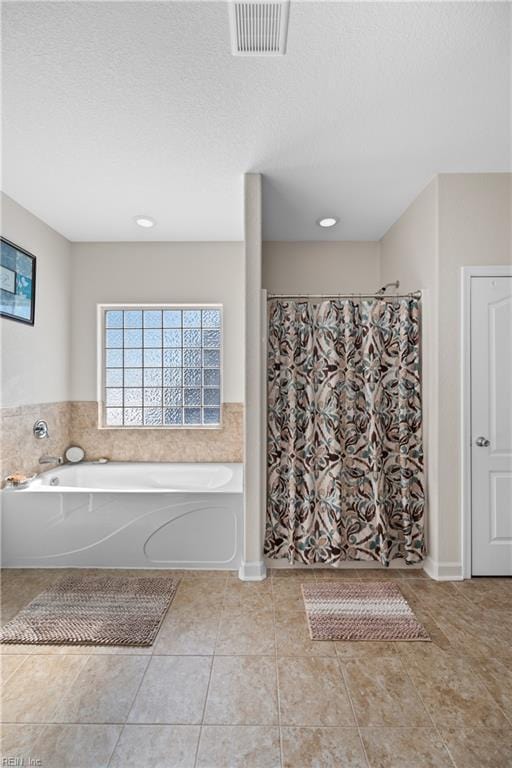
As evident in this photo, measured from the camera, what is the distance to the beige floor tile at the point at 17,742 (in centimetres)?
149

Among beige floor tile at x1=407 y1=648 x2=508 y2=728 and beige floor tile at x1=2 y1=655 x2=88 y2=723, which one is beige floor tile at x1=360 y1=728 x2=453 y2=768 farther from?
beige floor tile at x1=2 y1=655 x2=88 y2=723

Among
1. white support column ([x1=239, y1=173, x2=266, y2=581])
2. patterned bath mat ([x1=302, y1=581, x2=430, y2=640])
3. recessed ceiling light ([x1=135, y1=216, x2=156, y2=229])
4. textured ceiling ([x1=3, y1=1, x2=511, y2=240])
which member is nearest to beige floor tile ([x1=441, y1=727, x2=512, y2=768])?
patterned bath mat ([x1=302, y1=581, x2=430, y2=640])

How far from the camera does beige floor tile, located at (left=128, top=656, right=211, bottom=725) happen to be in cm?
168

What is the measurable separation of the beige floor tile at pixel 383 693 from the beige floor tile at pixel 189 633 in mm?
689

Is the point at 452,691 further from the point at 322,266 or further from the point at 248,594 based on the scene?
the point at 322,266

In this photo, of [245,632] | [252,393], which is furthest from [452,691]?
[252,393]

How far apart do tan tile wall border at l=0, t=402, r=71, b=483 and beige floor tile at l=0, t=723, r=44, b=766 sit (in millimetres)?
1880

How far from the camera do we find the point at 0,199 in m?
3.12

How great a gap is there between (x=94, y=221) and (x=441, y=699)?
3.93 m

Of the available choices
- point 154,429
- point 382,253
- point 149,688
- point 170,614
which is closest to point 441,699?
point 149,688

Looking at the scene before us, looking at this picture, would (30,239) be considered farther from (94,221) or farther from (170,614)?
(170,614)

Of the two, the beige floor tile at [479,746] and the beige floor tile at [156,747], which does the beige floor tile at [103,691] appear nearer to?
the beige floor tile at [156,747]

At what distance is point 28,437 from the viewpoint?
3467 mm

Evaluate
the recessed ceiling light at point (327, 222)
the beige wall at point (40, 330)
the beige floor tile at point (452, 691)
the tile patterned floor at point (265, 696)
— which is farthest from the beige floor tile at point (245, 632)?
the recessed ceiling light at point (327, 222)
